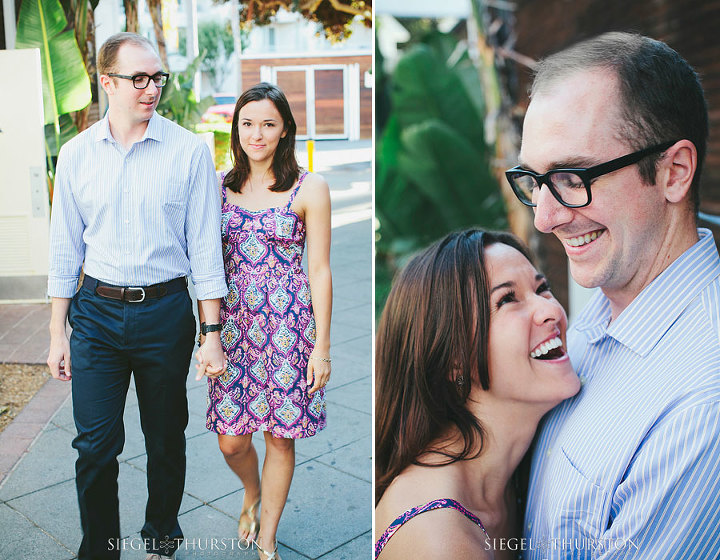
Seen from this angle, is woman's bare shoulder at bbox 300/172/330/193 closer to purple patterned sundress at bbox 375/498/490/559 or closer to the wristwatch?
the wristwatch

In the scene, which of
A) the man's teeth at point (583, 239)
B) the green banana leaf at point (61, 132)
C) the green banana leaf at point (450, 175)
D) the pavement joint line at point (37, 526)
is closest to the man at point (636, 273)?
the man's teeth at point (583, 239)

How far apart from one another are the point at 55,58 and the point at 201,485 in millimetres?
5449

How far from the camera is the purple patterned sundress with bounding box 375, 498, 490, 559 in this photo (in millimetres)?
1717

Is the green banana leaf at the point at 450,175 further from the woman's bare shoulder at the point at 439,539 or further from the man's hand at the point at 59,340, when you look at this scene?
the woman's bare shoulder at the point at 439,539

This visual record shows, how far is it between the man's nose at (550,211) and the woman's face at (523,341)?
11.0 inches

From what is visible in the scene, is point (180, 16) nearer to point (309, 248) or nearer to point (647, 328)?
point (309, 248)

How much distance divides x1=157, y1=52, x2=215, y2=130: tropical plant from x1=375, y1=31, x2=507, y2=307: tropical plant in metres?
5.55

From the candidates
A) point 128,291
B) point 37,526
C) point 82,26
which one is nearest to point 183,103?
point 82,26

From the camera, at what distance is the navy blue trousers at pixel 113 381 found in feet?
8.58

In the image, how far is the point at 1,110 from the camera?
7.16 m

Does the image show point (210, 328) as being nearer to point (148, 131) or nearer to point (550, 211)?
point (148, 131)

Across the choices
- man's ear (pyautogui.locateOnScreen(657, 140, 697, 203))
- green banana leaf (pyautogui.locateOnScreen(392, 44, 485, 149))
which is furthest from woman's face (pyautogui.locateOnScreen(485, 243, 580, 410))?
green banana leaf (pyautogui.locateOnScreen(392, 44, 485, 149))

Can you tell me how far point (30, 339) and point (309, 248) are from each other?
4.32m

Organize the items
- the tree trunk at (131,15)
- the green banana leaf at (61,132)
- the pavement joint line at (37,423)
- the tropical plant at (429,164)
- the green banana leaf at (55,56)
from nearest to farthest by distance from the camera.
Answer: the pavement joint line at (37,423)
the tropical plant at (429,164)
the green banana leaf at (55,56)
the green banana leaf at (61,132)
the tree trunk at (131,15)
